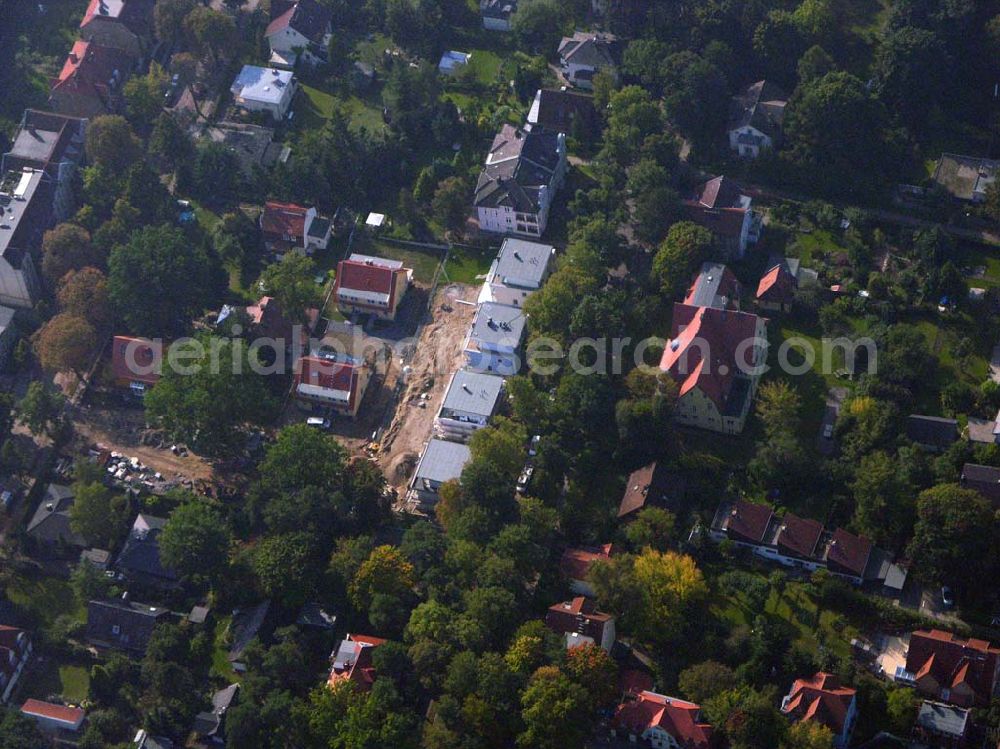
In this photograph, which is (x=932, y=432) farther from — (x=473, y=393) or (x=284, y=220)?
(x=284, y=220)

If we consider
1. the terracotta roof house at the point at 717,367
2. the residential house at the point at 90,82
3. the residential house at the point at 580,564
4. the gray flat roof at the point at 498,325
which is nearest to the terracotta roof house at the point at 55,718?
the residential house at the point at 580,564

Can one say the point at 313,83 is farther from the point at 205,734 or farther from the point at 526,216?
the point at 205,734

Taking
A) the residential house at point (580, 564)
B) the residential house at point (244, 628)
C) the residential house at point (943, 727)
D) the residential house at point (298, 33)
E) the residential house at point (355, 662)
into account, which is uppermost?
the residential house at point (298, 33)

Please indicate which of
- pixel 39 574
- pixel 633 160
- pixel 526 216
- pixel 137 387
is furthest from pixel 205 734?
pixel 633 160

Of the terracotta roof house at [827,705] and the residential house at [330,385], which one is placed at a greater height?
the residential house at [330,385]

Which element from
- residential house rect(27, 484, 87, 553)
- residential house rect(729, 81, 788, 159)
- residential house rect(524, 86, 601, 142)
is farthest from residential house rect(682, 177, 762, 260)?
residential house rect(27, 484, 87, 553)

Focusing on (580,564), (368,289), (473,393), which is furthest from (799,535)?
(368,289)

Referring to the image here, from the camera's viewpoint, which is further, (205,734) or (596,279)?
(596,279)

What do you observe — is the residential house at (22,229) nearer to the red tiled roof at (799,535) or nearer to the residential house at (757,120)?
the residential house at (757,120)
